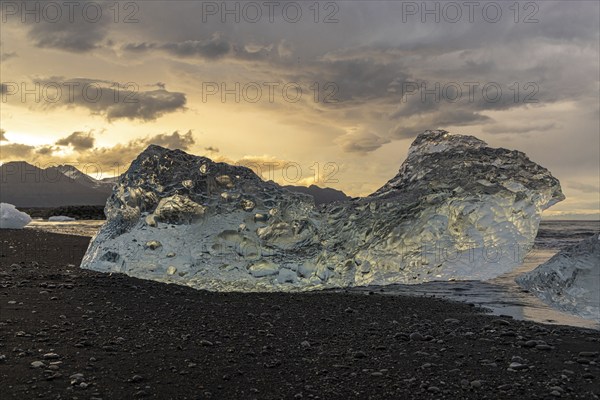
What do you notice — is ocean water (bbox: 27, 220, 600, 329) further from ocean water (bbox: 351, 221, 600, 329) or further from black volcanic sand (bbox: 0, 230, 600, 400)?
black volcanic sand (bbox: 0, 230, 600, 400)

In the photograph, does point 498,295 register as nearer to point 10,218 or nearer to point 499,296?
point 499,296

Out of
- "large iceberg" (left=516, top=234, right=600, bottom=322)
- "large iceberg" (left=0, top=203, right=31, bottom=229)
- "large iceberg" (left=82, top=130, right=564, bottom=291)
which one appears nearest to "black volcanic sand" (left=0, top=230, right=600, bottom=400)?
"large iceberg" (left=82, top=130, right=564, bottom=291)

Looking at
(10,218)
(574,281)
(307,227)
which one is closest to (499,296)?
(574,281)

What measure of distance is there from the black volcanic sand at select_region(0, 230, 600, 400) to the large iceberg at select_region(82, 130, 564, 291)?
122 cm

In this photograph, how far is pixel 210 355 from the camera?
502 centimetres

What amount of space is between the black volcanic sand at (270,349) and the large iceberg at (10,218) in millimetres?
15979

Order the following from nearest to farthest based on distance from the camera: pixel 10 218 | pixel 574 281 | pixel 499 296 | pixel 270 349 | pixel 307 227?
1. pixel 270 349
2. pixel 574 281
3. pixel 499 296
4. pixel 307 227
5. pixel 10 218

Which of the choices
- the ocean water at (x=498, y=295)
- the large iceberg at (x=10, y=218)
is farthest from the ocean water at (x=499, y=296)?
the large iceberg at (x=10, y=218)

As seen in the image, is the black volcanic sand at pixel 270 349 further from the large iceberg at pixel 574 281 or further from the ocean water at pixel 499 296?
the large iceberg at pixel 574 281

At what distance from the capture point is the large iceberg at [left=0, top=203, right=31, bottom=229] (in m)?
22.0

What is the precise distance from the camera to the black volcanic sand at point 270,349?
4.18 metres

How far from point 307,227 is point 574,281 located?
4528mm

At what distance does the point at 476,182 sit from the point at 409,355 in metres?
6.03

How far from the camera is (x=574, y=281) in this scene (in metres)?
8.14
